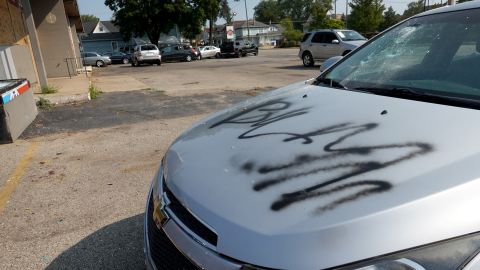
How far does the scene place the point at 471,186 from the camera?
1.29 m

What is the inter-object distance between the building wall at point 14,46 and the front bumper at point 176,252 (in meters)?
10.5

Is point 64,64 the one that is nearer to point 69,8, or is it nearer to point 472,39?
point 69,8

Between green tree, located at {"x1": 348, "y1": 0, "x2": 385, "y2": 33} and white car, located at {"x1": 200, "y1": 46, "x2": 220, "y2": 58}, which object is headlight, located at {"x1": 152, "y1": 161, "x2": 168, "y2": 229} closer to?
white car, located at {"x1": 200, "y1": 46, "x2": 220, "y2": 58}

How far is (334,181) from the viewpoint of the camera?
4.89 feet

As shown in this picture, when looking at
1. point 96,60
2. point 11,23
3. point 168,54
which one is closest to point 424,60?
point 11,23

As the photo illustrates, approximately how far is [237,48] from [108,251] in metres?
36.5

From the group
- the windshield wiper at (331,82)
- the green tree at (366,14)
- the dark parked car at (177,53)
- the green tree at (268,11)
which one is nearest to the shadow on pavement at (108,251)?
the windshield wiper at (331,82)

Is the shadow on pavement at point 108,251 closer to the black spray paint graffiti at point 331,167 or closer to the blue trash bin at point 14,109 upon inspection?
the black spray paint graffiti at point 331,167

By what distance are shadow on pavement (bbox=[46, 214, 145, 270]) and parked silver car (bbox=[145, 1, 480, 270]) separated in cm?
93

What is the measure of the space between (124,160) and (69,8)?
22.7 m

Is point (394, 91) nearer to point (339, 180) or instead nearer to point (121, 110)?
point (339, 180)

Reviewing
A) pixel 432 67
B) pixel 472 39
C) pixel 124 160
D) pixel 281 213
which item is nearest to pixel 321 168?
pixel 281 213

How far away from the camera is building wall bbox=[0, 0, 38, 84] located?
10609 mm

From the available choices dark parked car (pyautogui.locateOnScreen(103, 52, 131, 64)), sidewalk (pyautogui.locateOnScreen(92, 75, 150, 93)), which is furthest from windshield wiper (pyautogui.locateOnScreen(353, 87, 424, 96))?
dark parked car (pyautogui.locateOnScreen(103, 52, 131, 64))
